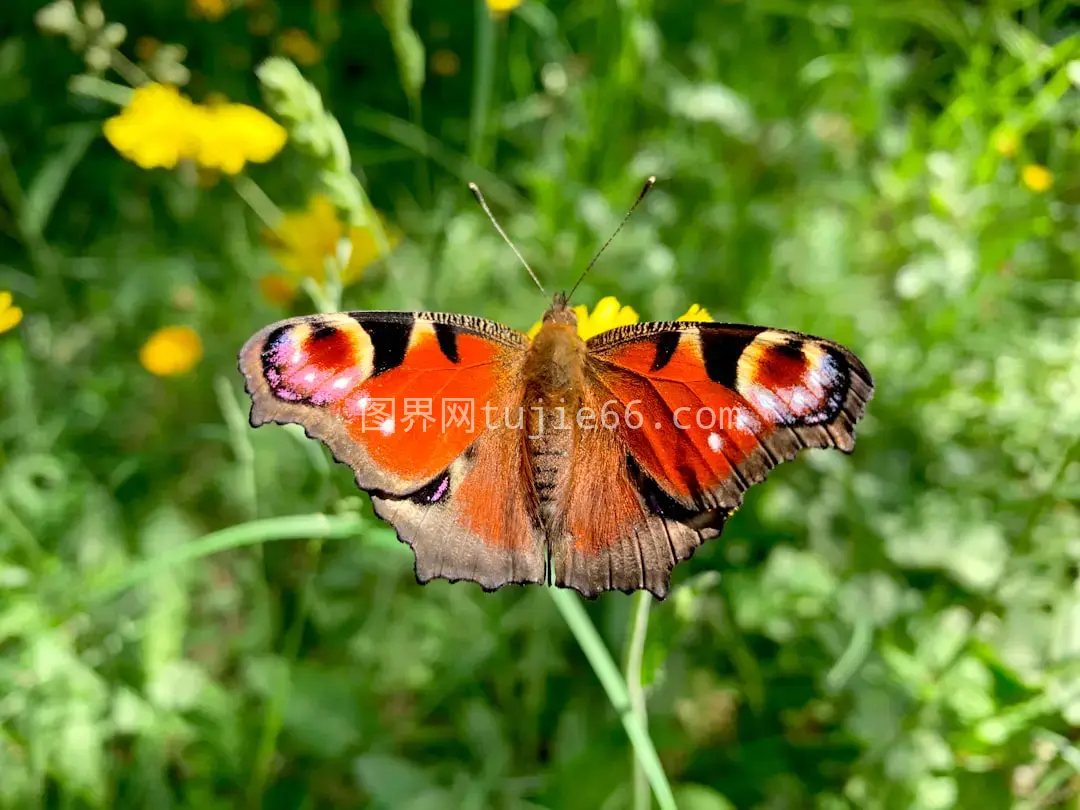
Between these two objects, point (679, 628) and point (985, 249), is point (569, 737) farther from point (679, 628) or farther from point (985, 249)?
point (985, 249)

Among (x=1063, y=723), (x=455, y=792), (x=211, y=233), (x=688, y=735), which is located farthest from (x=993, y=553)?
(x=211, y=233)

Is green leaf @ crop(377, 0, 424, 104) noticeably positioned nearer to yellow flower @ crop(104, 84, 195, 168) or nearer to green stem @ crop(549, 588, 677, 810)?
yellow flower @ crop(104, 84, 195, 168)

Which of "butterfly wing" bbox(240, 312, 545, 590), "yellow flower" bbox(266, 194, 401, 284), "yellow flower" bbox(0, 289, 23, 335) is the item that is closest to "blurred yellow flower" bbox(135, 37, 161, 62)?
"yellow flower" bbox(266, 194, 401, 284)

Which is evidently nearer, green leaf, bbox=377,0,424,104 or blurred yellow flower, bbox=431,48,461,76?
green leaf, bbox=377,0,424,104

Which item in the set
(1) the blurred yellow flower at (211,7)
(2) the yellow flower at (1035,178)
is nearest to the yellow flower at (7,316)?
(1) the blurred yellow flower at (211,7)

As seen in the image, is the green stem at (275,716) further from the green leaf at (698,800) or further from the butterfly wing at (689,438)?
the green leaf at (698,800)
